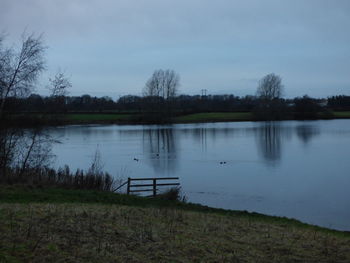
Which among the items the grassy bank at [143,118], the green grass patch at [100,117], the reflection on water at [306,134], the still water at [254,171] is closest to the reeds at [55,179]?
the still water at [254,171]

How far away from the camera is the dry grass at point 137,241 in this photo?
20.6 ft

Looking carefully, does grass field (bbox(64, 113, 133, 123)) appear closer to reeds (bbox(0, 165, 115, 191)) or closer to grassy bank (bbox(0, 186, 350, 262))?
reeds (bbox(0, 165, 115, 191))

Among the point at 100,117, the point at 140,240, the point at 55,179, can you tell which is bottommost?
the point at 55,179

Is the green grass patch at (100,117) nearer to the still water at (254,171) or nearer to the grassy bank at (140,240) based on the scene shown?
the still water at (254,171)

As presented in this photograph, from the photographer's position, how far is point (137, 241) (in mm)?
7324

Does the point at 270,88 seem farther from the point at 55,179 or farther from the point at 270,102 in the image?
the point at 55,179

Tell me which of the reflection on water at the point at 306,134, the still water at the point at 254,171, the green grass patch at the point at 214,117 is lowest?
the still water at the point at 254,171

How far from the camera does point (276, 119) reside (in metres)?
124

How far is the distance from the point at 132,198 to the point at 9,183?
216 inches

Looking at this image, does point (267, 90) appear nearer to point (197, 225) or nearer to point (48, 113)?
point (48, 113)

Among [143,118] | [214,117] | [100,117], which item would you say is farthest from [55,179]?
[214,117]

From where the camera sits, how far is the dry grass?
20.6 ft

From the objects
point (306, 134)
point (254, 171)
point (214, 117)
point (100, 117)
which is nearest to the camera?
point (254, 171)

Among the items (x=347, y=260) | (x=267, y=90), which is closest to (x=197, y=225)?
(x=347, y=260)
